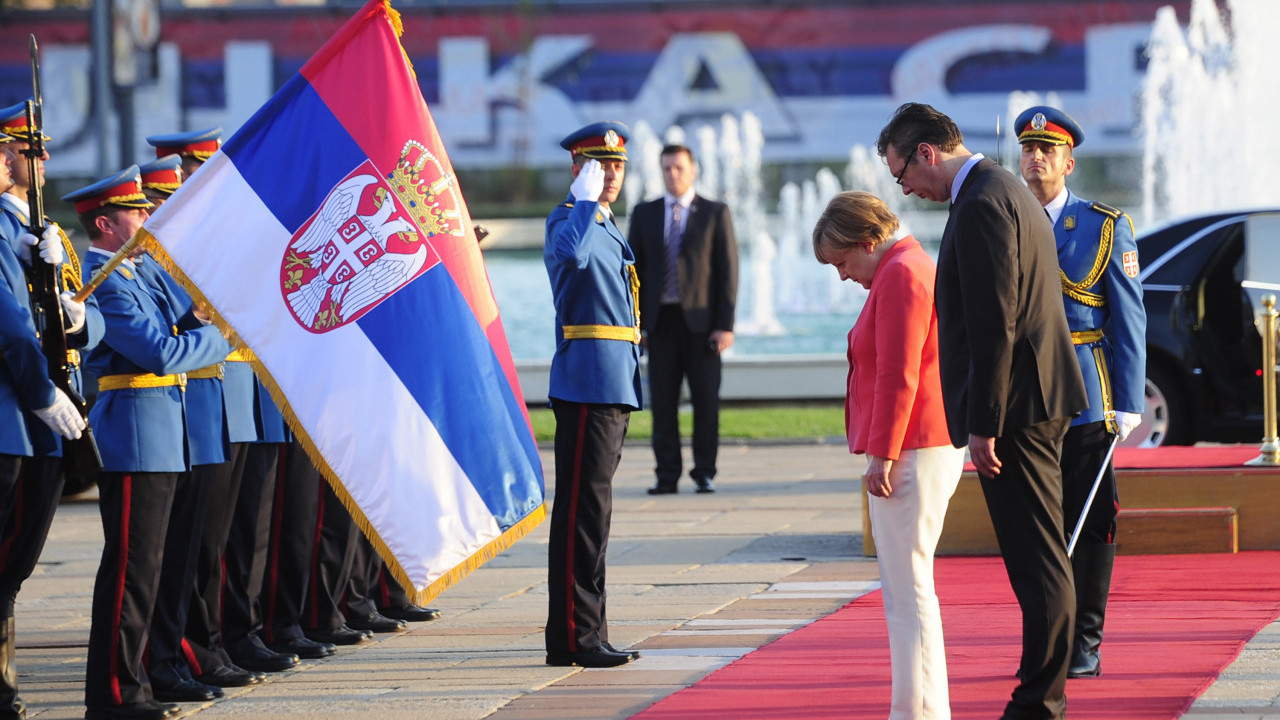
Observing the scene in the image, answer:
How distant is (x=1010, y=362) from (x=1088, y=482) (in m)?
1.18

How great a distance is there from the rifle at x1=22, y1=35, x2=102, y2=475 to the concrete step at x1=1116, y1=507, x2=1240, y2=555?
5039 millimetres

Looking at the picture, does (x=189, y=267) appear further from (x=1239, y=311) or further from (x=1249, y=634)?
(x=1239, y=311)

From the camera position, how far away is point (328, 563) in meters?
7.04

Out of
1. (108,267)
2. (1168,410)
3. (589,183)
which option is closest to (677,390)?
(1168,410)

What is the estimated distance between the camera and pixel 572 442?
252 inches

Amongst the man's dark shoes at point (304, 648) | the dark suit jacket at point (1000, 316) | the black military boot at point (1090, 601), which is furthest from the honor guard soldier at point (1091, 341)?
the man's dark shoes at point (304, 648)

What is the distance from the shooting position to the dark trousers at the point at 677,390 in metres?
11.7

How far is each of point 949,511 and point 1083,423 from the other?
2.73 m

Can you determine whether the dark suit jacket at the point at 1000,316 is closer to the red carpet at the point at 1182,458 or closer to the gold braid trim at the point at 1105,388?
the gold braid trim at the point at 1105,388

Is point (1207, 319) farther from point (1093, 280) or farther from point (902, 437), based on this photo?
point (902, 437)

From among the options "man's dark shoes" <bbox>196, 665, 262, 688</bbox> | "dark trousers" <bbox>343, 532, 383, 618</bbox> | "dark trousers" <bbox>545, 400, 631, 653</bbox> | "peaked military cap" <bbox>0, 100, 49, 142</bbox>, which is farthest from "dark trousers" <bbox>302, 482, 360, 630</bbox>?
"peaked military cap" <bbox>0, 100, 49, 142</bbox>

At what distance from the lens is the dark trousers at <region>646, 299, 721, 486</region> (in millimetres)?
11656

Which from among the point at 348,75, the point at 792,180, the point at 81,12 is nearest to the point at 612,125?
the point at 348,75

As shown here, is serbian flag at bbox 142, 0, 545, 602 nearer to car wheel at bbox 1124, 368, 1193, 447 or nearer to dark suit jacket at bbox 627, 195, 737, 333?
dark suit jacket at bbox 627, 195, 737, 333
